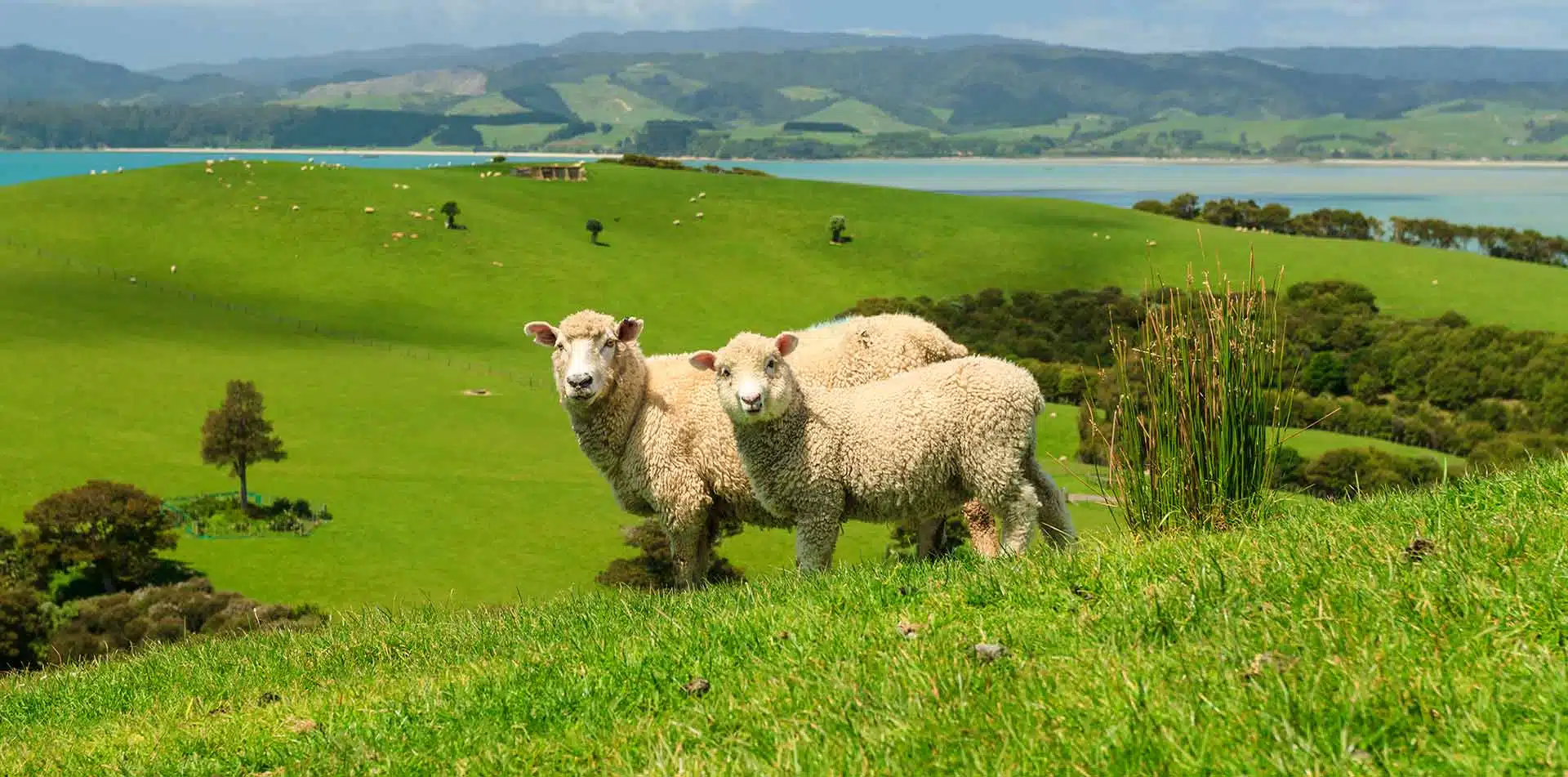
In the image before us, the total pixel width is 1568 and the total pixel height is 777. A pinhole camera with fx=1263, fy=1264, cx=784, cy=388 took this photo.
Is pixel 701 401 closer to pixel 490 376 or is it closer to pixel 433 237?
pixel 490 376

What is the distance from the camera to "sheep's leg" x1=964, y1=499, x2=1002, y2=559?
12.7 m

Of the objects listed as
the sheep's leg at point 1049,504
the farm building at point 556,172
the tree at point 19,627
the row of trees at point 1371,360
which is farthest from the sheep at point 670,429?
the farm building at point 556,172

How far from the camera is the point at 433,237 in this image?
10338 centimetres

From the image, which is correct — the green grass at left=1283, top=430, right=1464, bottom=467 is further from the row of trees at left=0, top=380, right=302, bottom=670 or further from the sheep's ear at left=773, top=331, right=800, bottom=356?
the sheep's ear at left=773, top=331, right=800, bottom=356

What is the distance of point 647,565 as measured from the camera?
41719mm

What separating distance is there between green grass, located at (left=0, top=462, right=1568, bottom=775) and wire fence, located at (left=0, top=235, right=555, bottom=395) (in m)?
65.7

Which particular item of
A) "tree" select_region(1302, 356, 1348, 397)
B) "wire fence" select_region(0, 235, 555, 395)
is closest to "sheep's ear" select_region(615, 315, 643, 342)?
"wire fence" select_region(0, 235, 555, 395)

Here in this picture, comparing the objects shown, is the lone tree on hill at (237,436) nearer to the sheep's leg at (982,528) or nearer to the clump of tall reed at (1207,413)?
the sheep's leg at (982,528)

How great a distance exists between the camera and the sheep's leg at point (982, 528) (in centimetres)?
1270

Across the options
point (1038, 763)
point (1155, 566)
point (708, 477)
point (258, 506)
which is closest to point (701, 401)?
point (708, 477)

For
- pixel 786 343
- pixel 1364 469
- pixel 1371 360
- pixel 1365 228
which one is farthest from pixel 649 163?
pixel 786 343

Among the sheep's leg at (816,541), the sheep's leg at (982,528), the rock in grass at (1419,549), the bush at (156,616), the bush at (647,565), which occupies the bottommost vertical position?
the bush at (156,616)

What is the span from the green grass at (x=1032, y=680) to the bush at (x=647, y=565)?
100 ft

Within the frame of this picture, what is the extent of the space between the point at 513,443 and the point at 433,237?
160 ft
